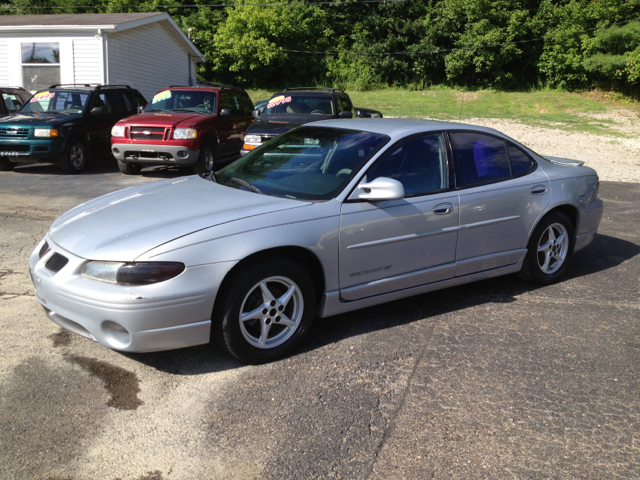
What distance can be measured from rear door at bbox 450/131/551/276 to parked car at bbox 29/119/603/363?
0.04 ft

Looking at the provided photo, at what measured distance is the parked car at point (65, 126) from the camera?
11992 mm

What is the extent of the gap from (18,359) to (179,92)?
32.6 ft

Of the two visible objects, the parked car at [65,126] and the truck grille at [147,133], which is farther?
the parked car at [65,126]

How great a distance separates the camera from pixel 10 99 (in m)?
15.1

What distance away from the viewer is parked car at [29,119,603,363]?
3.49m

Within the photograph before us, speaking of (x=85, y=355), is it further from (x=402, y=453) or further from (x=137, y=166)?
→ (x=137, y=166)

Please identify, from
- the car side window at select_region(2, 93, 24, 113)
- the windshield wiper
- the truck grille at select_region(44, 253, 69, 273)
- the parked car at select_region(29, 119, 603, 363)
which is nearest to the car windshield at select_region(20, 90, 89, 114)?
the car side window at select_region(2, 93, 24, 113)

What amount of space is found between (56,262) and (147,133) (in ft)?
26.5

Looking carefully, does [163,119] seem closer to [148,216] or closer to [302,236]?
[148,216]

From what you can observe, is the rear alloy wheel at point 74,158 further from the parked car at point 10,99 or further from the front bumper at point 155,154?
the parked car at point 10,99

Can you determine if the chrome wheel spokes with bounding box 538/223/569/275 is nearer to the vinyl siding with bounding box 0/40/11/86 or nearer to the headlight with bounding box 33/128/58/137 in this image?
the headlight with bounding box 33/128/58/137

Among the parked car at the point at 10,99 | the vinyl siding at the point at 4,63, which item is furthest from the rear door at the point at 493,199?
the vinyl siding at the point at 4,63

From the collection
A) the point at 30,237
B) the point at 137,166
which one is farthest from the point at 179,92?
the point at 30,237

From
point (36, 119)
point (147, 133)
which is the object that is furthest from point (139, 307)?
point (36, 119)
